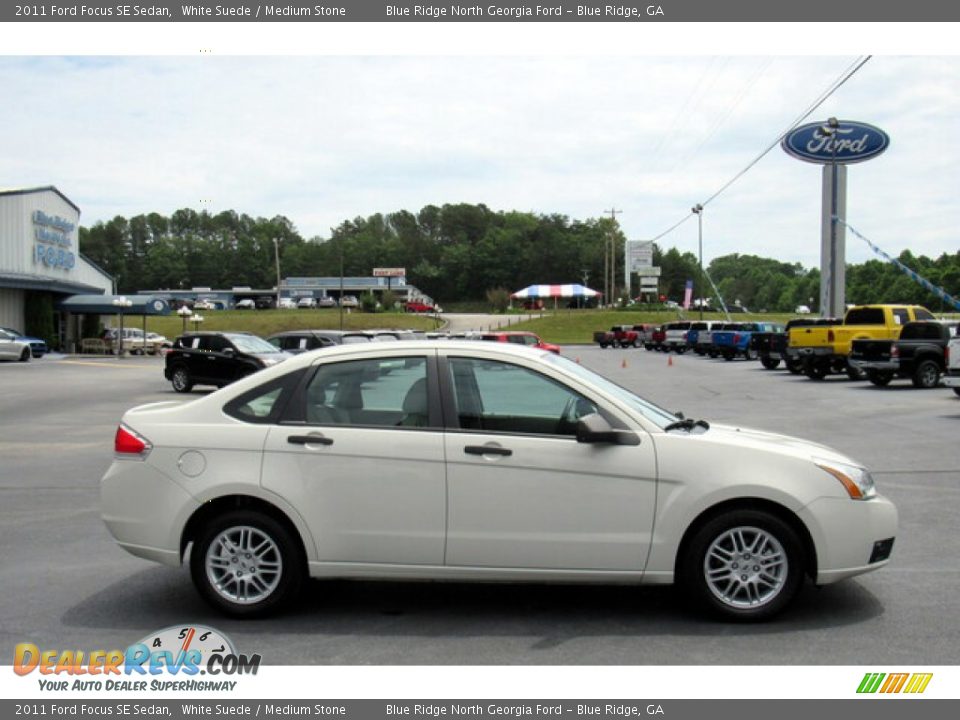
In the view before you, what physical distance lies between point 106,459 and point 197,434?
7.73 meters

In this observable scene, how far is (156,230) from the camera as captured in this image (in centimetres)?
16850

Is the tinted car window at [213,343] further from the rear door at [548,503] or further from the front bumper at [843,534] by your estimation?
the front bumper at [843,534]

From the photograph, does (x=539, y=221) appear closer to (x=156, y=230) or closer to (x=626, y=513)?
(x=156, y=230)

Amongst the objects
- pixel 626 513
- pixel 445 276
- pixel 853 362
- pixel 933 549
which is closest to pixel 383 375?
pixel 626 513

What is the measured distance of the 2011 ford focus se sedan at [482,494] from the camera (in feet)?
17.3

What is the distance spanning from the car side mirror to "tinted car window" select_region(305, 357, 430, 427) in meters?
0.92

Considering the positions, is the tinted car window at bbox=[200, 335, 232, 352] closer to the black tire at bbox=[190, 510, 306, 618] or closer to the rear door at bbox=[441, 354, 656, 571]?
the black tire at bbox=[190, 510, 306, 618]

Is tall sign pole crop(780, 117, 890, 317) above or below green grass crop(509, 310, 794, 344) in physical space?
above

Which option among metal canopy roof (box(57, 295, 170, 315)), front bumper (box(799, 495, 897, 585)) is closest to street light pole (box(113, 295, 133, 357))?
metal canopy roof (box(57, 295, 170, 315))

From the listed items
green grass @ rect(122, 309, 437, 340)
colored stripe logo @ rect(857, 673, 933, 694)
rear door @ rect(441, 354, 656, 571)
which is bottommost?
colored stripe logo @ rect(857, 673, 933, 694)

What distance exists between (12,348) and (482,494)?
4179 cm

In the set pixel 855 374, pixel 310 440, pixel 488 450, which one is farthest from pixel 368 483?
pixel 855 374

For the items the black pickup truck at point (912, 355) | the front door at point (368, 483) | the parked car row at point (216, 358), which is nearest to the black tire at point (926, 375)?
the black pickup truck at point (912, 355)

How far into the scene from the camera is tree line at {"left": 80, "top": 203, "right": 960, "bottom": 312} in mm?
159500
